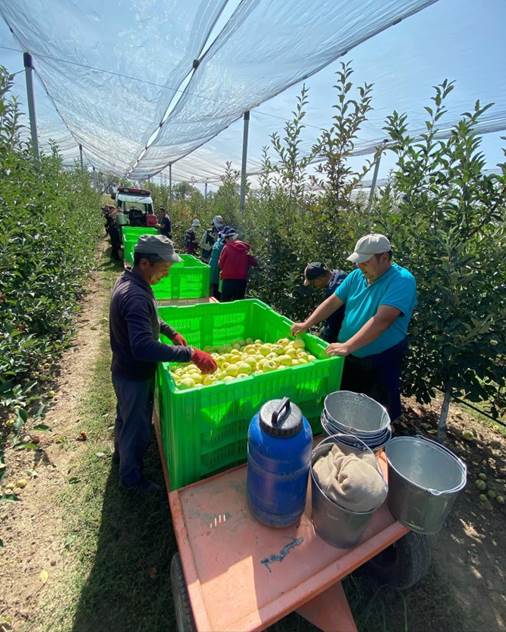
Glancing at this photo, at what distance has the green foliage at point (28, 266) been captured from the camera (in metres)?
3.18

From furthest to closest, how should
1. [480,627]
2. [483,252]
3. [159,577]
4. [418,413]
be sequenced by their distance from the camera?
1. [418,413]
2. [483,252]
3. [159,577]
4. [480,627]

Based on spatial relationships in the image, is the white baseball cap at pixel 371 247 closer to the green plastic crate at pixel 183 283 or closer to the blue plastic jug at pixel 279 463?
the blue plastic jug at pixel 279 463

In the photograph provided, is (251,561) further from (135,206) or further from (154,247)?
(135,206)

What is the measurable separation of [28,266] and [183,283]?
2102 mm

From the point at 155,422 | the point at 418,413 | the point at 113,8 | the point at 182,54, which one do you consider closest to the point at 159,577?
the point at 155,422

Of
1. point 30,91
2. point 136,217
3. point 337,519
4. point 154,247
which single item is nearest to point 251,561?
point 337,519

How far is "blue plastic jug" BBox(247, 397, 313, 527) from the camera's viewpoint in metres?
1.37

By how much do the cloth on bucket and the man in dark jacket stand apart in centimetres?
99

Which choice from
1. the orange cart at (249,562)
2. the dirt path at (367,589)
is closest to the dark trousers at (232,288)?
the dirt path at (367,589)

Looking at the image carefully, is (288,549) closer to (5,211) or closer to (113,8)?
(5,211)

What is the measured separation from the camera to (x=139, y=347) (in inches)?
75.3

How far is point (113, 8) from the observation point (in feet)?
10.2

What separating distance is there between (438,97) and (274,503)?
12.3 feet

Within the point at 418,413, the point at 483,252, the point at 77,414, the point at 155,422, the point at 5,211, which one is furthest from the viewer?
the point at 418,413
